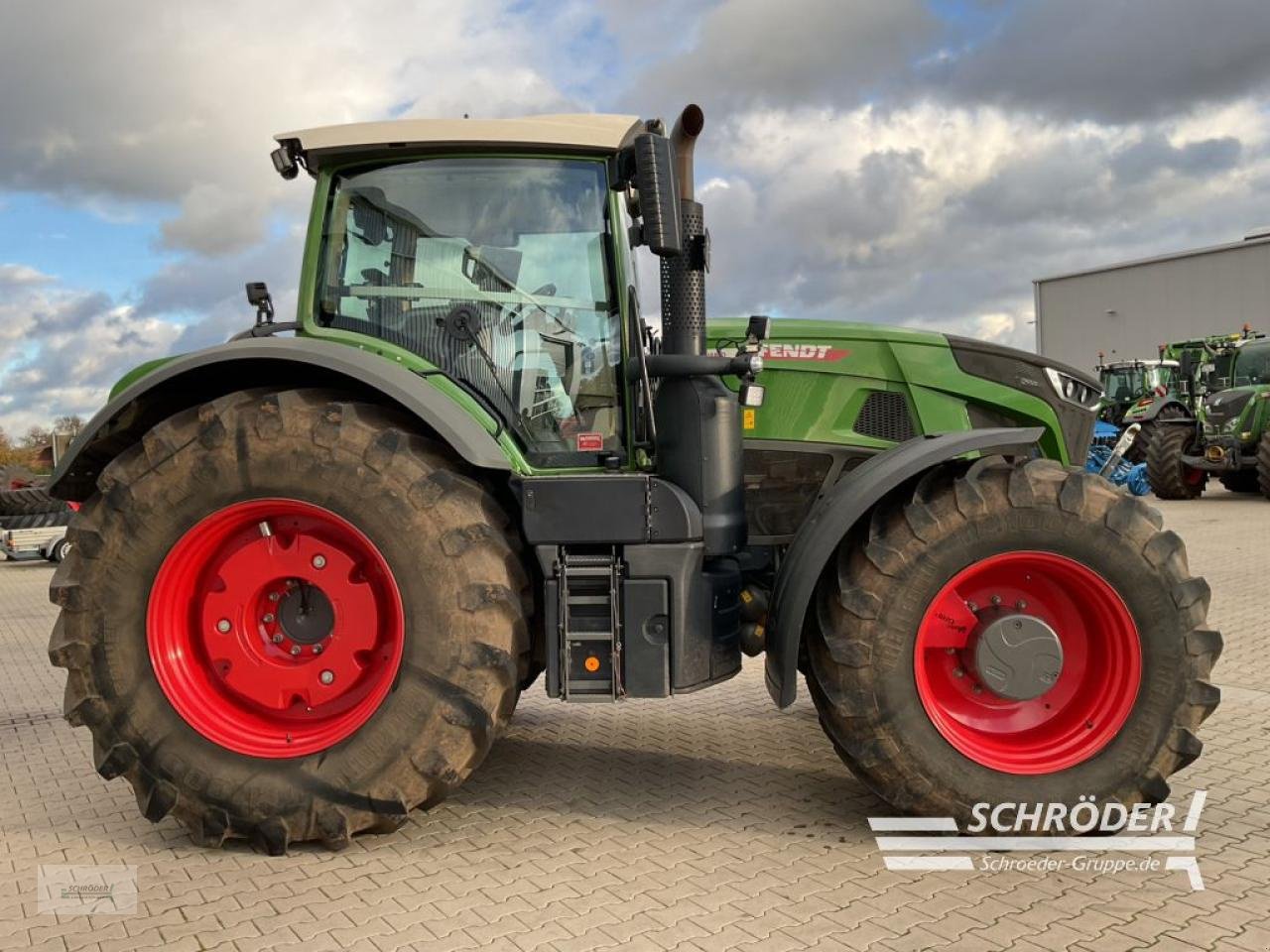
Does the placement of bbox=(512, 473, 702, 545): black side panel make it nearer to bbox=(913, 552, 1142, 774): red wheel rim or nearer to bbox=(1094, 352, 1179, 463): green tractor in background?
bbox=(913, 552, 1142, 774): red wheel rim

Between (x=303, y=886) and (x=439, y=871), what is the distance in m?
0.45

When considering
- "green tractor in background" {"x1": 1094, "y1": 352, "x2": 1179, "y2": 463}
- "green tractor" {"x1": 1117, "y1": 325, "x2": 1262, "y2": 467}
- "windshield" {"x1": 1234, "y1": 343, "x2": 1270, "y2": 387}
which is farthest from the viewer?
"green tractor in background" {"x1": 1094, "y1": 352, "x2": 1179, "y2": 463}

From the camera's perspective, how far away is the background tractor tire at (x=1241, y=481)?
18.8 meters

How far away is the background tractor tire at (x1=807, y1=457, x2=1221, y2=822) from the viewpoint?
367cm

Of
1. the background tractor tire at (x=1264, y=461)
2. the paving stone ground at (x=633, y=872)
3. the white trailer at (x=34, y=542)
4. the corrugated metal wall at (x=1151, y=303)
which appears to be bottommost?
the paving stone ground at (x=633, y=872)

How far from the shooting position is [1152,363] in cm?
2284

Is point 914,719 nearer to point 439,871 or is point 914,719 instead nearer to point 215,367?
point 439,871

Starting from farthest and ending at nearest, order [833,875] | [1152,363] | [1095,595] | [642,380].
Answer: [1152,363] → [642,380] → [1095,595] → [833,875]

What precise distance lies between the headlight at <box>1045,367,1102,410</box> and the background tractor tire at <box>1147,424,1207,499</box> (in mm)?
15401

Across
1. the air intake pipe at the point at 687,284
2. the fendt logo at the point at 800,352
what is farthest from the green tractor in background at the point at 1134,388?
the air intake pipe at the point at 687,284

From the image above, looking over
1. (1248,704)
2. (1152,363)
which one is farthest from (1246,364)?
(1248,704)

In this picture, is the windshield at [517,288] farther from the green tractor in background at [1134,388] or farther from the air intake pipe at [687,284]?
the green tractor in background at [1134,388]

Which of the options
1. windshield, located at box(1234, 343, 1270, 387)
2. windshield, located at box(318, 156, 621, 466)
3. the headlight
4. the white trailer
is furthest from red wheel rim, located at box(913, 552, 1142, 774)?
windshield, located at box(1234, 343, 1270, 387)

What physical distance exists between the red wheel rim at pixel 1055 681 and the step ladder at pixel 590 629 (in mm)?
1094
